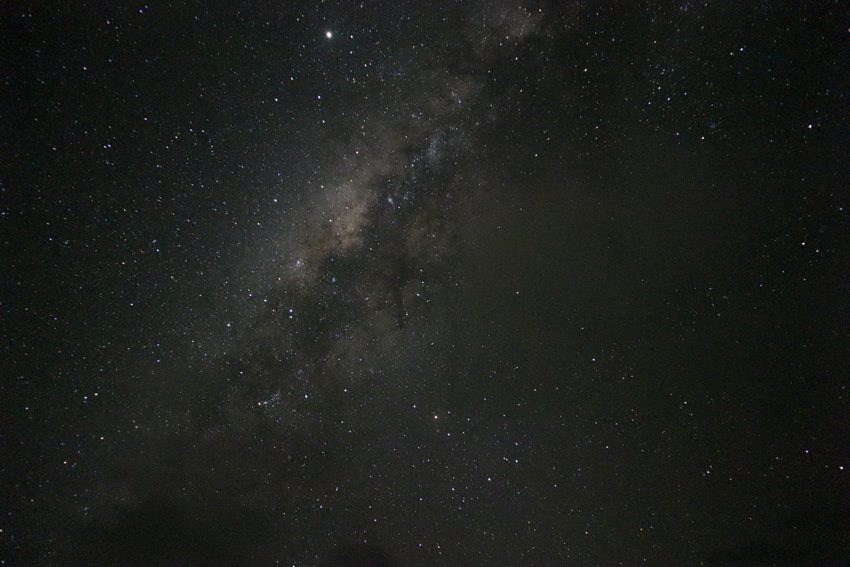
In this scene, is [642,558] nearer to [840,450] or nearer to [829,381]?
[840,450]

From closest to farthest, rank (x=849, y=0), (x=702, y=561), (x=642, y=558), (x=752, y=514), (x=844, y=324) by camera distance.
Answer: (x=849, y=0)
(x=844, y=324)
(x=642, y=558)
(x=752, y=514)
(x=702, y=561)

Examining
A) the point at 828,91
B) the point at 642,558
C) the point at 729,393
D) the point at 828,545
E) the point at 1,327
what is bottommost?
the point at 828,545

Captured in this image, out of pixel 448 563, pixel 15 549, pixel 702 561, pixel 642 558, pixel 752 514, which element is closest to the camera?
pixel 15 549

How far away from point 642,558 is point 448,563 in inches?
147

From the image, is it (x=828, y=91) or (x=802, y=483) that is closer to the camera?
(x=828, y=91)

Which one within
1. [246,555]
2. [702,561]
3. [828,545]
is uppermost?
[246,555]

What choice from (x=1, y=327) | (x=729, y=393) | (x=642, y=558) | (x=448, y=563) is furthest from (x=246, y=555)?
(x=729, y=393)

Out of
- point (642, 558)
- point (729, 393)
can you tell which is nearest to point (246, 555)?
point (642, 558)

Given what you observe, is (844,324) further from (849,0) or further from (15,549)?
(15,549)

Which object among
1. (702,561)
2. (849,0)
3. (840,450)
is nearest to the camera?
(849,0)

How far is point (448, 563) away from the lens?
6805 mm

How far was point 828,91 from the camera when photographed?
13.9 feet

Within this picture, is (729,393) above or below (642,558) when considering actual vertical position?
above

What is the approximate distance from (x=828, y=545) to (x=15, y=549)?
15.2 meters
